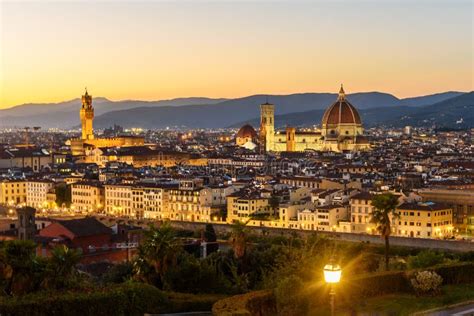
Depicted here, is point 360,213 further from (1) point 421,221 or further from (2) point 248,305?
(2) point 248,305

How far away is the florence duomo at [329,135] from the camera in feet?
404

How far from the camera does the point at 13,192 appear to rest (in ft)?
236

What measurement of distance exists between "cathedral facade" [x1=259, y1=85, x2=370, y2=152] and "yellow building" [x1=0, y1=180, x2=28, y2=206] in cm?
5845

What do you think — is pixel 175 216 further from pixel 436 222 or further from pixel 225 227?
pixel 436 222

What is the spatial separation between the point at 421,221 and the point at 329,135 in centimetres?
7967

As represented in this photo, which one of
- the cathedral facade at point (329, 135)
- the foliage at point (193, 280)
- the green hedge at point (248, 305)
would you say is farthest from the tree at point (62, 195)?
the cathedral facade at point (329, 135)

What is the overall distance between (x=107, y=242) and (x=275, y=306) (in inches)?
983

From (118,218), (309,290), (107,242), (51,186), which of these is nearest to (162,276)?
(309,290)

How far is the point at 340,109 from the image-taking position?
12612 cm

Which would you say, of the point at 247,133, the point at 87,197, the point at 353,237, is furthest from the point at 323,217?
the point at 247,133

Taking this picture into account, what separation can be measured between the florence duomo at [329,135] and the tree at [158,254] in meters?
101

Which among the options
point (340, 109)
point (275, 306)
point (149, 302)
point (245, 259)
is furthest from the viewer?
point (340, 109)

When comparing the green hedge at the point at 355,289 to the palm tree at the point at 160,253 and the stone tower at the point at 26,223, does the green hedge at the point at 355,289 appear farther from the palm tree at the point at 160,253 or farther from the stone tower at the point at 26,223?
the stone tower at the point at 26,223

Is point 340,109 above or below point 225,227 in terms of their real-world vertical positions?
above
